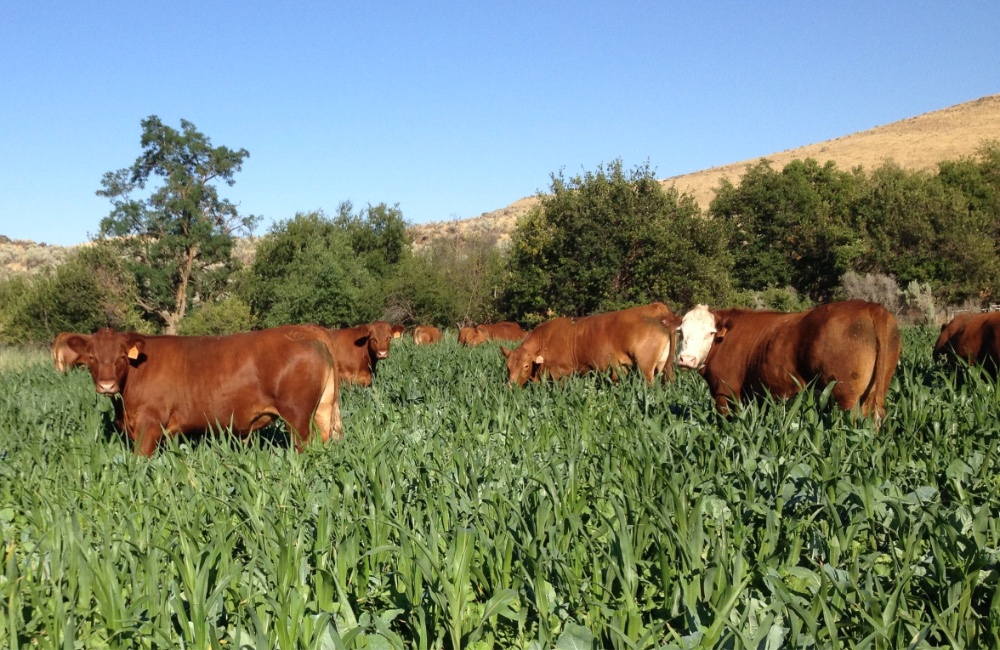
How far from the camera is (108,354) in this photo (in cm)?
679

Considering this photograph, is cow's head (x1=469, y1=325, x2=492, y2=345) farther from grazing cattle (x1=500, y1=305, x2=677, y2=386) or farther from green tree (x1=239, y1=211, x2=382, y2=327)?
green tree (x1=239, y1=211, x2=382, y2=327)

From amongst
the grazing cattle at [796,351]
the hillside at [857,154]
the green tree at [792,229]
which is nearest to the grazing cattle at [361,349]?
the grazing cattle at [796,351]

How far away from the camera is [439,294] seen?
4144 centimetres

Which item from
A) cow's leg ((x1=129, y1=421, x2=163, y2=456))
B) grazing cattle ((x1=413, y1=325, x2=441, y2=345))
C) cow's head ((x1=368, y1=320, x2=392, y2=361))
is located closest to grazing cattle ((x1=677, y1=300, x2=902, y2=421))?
cow's leg ((x1=129, y1=421, x2=163, y2=456))

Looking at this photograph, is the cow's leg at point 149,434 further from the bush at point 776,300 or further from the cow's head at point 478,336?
the bush at point 776,300

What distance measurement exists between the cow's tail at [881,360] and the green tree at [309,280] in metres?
32.9

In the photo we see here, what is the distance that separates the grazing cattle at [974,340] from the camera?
7.95 metres

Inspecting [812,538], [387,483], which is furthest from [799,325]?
[387,483]

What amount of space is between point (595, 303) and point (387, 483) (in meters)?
31.4

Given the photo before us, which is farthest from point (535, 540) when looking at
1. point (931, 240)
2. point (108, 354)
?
point (931, 240)

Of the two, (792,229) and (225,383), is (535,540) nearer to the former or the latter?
(225,383)

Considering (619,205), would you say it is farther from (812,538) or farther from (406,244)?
(812,538)

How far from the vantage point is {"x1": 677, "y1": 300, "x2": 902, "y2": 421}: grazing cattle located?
608 cm

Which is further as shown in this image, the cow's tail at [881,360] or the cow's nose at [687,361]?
the cow's nose at [687,361]
